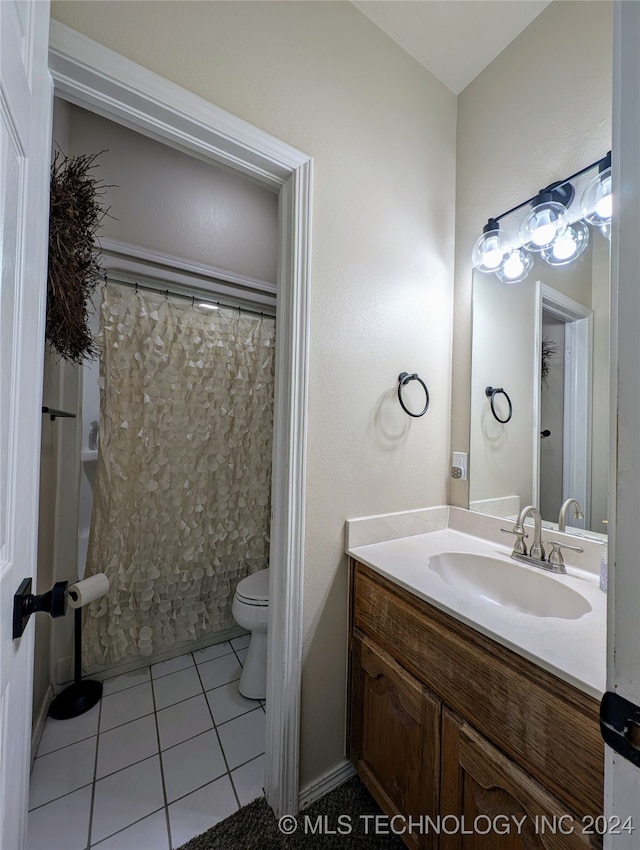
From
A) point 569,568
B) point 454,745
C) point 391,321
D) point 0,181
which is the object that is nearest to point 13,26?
point 0,181

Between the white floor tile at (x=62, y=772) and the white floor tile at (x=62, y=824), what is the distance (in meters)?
0.04

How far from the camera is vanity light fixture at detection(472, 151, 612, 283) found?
1095 mm

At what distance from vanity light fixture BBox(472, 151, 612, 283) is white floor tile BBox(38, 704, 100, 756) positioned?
98.7 inches

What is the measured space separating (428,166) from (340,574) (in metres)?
1.67

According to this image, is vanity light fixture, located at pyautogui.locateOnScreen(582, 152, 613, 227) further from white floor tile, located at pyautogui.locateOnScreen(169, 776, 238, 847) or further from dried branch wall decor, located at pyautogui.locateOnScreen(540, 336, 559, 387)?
white floor tile, located at pyautogui.locateOnScreen(169, 776, 238, 847)

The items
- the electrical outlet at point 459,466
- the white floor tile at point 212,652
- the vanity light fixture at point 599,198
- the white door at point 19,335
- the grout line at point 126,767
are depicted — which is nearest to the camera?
the white door at point 19,335

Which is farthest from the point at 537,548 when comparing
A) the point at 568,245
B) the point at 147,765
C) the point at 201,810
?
the point at 147,765

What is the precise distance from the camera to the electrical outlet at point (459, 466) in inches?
58.2

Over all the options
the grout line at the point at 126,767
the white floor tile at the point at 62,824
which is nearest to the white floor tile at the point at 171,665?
the grout line at the point at 126,767

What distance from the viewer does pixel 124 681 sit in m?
1.74

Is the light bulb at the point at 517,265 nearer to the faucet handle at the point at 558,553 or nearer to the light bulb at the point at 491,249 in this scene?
the light bulb at the point at 491,249

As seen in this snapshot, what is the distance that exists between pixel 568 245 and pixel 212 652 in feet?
8.28

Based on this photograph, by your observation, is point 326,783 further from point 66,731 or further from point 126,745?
point 66,731

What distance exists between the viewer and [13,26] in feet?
1.74
